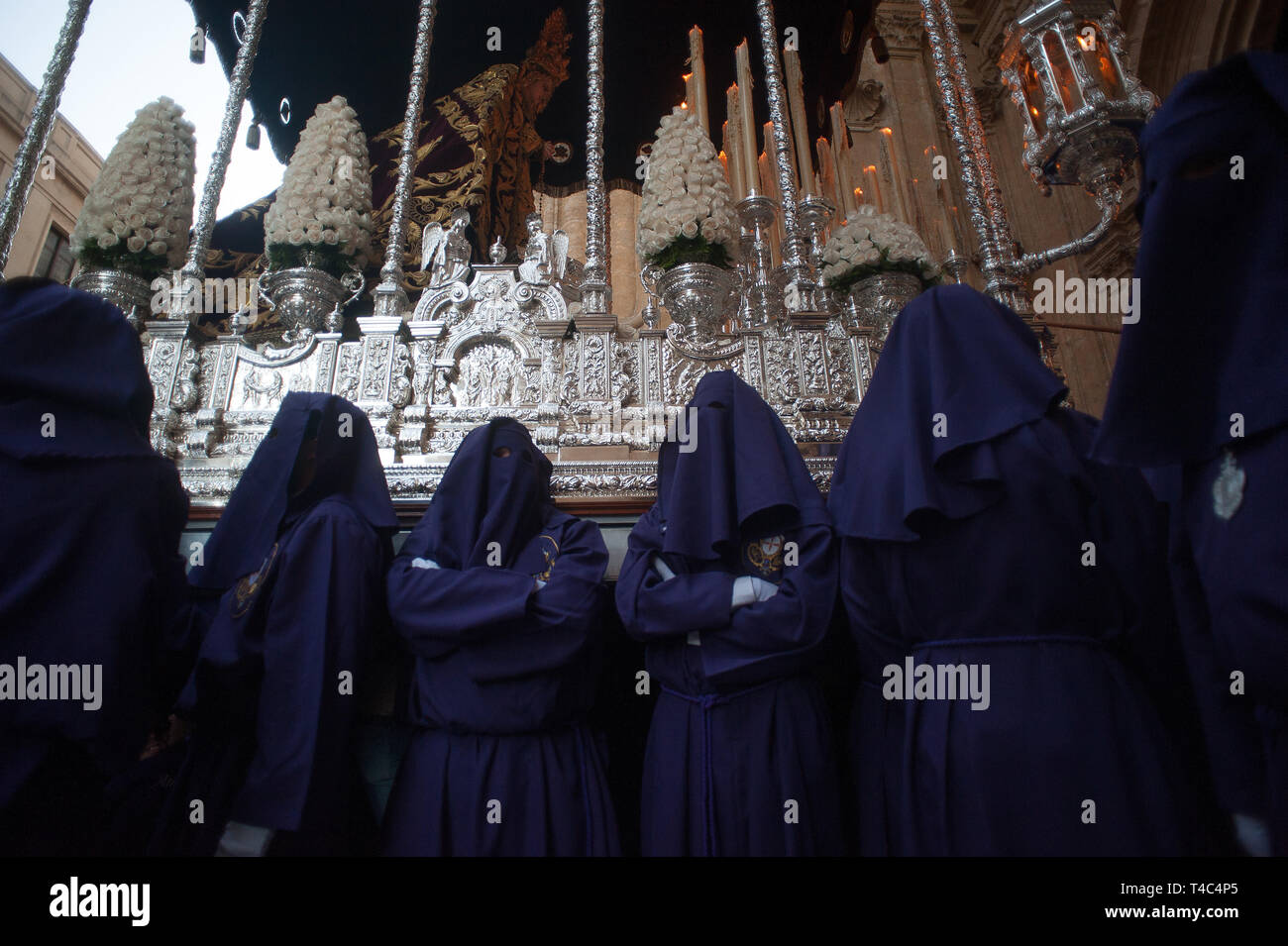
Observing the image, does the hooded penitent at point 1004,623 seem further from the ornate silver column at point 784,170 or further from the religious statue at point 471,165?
the religious statue at point 471,165

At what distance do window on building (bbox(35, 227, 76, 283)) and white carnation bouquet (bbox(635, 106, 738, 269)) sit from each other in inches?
369

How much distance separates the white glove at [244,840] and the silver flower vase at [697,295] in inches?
93.2

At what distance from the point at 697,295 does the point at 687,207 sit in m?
0.41

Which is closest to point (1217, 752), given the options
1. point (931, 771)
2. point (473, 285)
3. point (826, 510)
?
point (931, 771)

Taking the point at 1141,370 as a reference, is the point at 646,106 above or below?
above

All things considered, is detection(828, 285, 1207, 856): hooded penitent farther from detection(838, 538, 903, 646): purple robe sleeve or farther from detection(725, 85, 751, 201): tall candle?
detection(725, 85, 751, 201): tall candle

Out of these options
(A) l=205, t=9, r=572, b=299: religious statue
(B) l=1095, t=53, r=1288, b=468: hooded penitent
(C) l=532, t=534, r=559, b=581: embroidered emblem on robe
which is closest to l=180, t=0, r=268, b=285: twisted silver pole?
(A) l=205, t=9, r=572, b=299: religious statue

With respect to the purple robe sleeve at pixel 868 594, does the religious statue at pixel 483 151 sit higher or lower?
higher

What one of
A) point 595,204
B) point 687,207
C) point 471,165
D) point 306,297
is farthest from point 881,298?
point 471,165

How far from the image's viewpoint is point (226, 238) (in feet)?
18.8

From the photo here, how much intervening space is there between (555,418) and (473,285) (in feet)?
3.06

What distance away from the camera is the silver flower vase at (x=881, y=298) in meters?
3.10

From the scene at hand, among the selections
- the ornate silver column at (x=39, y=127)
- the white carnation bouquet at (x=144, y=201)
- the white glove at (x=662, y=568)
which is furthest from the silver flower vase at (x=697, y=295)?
the ornate silver column at (x=39, y=127)

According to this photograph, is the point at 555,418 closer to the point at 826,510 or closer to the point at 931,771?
the point at 826,510
